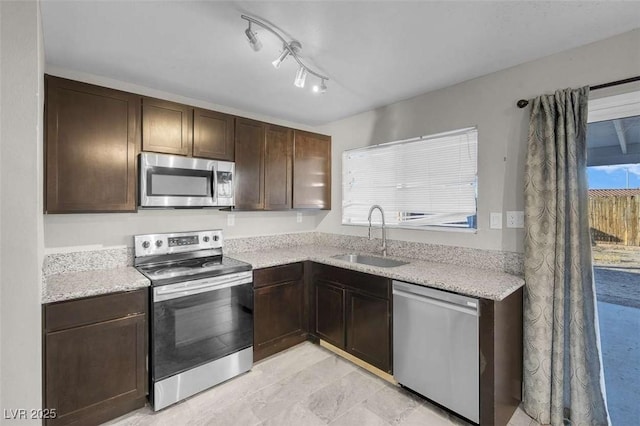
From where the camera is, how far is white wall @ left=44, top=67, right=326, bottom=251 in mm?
2230

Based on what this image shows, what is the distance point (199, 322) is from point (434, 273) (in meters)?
1.81

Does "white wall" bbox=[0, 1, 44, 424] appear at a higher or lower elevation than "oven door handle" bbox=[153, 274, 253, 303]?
higher

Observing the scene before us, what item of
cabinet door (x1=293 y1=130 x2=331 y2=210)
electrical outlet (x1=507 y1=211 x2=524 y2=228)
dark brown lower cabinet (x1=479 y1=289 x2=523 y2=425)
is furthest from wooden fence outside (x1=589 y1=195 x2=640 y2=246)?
cabinet door (x1=293 y1=130 x2=331 y2=210)

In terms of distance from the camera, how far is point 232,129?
9.27ft

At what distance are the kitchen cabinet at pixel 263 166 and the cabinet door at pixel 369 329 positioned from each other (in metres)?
1.27

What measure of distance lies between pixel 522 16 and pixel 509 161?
99cm

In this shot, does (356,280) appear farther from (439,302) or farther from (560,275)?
(560,275)

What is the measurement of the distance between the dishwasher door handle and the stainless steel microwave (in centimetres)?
171

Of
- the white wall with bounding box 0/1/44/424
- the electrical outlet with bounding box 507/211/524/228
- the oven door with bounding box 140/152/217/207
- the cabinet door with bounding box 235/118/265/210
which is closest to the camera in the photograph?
the white wall with bounding box 0/1/44/424

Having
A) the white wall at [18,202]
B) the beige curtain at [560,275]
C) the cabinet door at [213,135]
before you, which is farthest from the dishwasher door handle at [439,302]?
the white wall at [18,202]

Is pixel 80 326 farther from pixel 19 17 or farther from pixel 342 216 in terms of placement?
pixel 342 216

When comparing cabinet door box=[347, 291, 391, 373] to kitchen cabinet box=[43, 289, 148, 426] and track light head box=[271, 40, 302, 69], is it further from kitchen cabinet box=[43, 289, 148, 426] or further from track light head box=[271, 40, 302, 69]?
track light head box=[271, 40, 302, 69]

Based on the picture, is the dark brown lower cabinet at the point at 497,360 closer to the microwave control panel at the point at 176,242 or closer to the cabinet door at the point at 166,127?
the microwave control panel at the point at 176,242

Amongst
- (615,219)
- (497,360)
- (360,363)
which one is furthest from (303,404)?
(615,219)
